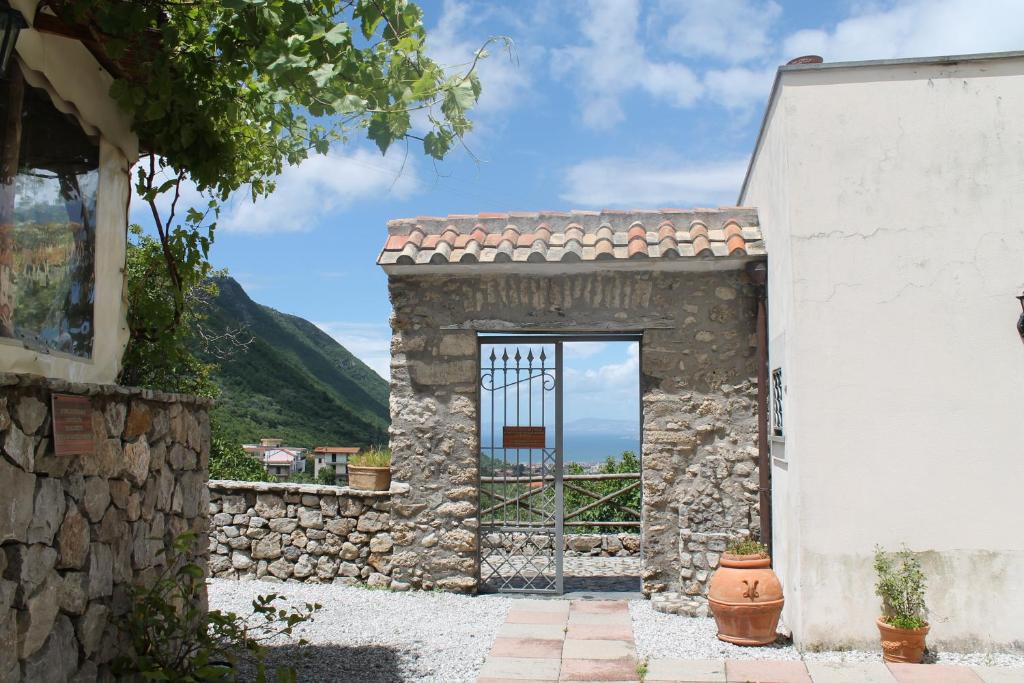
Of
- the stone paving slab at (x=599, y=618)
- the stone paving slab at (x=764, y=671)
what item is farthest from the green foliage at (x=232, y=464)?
the stone paving slab at (x=764, y=671)

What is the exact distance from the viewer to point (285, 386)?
18375 mm

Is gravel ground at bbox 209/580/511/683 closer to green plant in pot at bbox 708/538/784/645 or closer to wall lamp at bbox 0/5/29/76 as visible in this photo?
green plant in pot at bbox 708/538/784/645

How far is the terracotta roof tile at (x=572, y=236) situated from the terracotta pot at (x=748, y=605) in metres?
2.44

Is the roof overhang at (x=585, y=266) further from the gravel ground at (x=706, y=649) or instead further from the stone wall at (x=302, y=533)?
the gravel ground at (x=706, y=649)

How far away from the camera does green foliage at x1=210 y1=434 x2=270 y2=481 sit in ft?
32.3

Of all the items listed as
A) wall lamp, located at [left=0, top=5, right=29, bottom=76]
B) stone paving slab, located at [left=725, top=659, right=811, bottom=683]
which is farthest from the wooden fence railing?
wall lamp, located at [left=0, top=5, right=29, bottom=76]

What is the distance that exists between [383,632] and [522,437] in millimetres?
2123

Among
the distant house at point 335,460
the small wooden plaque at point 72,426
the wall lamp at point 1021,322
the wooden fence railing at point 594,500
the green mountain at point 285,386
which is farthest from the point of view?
the green mountain at point 285,386

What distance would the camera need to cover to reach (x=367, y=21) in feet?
11.9

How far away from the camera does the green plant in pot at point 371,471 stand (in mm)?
7749

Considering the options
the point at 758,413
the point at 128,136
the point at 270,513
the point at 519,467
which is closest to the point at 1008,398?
the point at 758,413

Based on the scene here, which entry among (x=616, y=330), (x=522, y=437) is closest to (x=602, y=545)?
(x=522, y=437)

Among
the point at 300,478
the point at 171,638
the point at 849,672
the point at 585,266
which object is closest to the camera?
the point at 171,638

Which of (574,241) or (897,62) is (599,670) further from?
(897,62)
